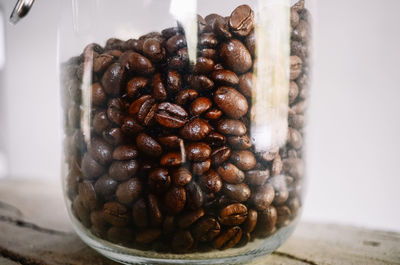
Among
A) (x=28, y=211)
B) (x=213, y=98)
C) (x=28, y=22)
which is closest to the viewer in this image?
(x=213, y=98)

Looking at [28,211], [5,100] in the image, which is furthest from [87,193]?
[5,100]

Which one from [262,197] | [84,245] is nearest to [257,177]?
[262,197]

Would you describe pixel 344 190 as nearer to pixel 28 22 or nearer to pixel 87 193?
pixel 87 193

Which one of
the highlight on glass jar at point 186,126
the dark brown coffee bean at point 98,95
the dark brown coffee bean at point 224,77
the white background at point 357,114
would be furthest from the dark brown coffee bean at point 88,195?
the white background at point 357,114

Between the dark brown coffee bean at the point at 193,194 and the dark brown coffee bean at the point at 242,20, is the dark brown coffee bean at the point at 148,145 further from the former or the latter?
the dark brown coffee bean at the point at 242,20

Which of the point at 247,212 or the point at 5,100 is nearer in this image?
the point at 247,212

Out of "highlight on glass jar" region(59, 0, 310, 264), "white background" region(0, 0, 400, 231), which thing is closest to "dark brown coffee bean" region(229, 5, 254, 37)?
"highlight on glass jar" region(59, 0, 310, 264)
